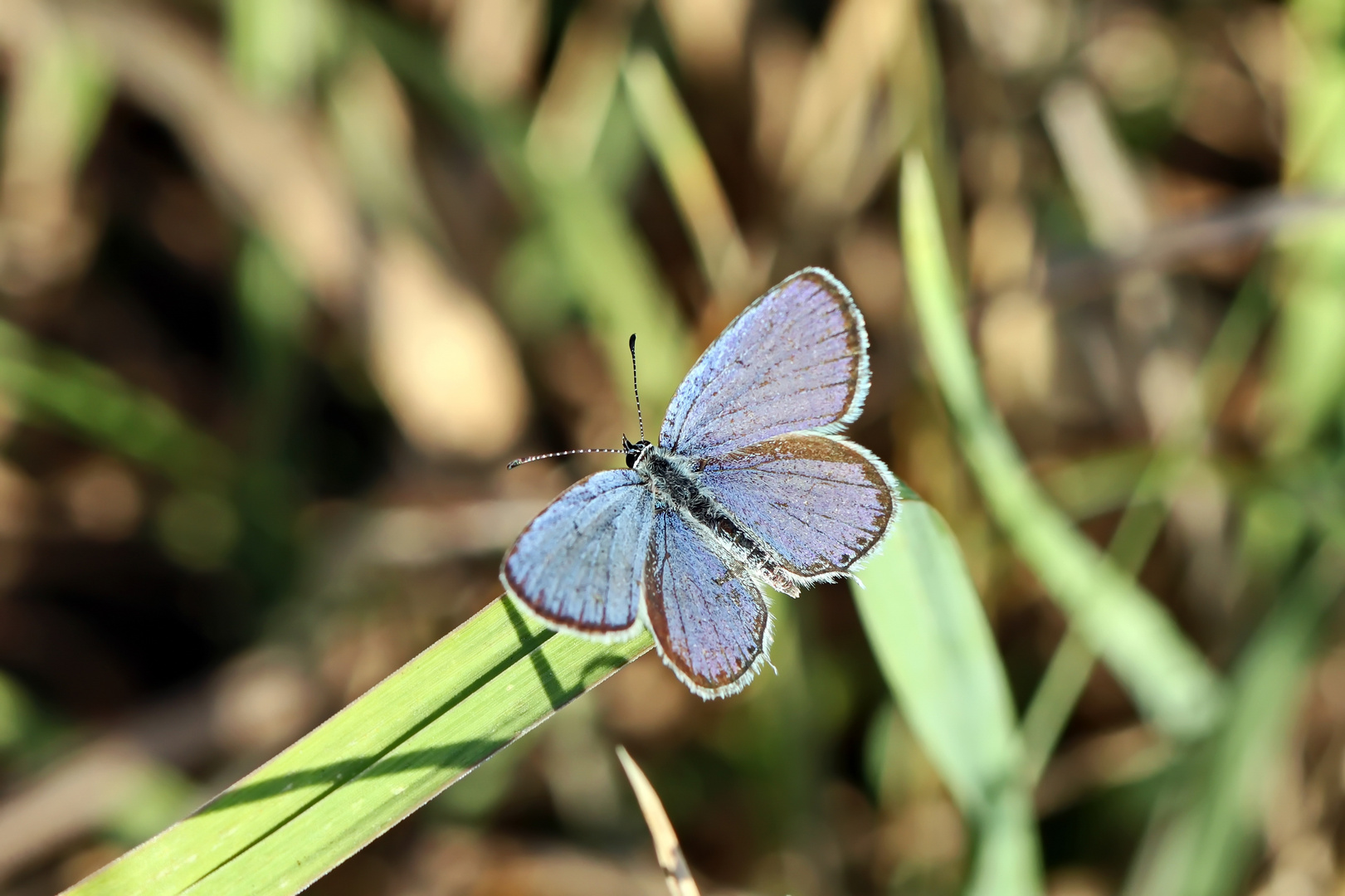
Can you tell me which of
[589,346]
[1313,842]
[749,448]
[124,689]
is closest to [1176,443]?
[1313,842]

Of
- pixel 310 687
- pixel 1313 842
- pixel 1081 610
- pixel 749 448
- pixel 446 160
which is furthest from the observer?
pixel 446 160

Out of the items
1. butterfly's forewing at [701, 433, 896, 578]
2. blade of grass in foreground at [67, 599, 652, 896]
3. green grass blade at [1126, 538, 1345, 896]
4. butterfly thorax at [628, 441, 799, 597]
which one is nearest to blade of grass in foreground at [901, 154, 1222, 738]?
green grass blade at [1126, 538, 1345, 896]

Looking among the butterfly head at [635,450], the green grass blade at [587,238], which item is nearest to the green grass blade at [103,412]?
the green grass blade at [587,238]

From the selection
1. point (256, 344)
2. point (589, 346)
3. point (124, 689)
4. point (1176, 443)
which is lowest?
point (1176, 443)

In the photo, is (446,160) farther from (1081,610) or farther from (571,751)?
(1081,610)

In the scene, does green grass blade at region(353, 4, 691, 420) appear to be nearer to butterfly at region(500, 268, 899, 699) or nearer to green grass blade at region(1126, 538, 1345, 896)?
butterfly at region(500, 268, 899, 699)

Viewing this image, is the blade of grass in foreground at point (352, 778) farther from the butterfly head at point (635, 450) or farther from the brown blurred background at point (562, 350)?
the brown blurred background at point (562, 350)

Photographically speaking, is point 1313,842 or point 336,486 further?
point 336,486
